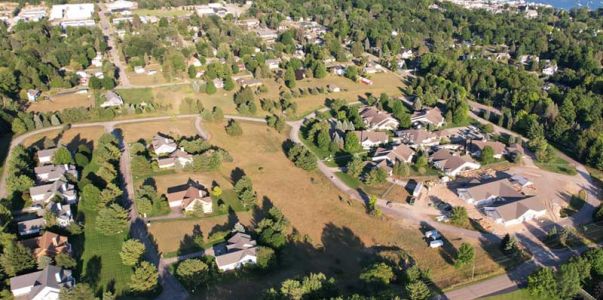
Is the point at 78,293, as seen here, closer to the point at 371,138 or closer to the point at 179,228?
the point at 179,228

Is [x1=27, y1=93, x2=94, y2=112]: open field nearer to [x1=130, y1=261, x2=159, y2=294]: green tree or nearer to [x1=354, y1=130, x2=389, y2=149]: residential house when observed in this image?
[x1=354, y1=130, x2=389, y2=149]: residential house

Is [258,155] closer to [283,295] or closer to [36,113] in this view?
[283,295]

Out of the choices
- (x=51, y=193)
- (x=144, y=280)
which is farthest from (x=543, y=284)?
(x=51, y=193)

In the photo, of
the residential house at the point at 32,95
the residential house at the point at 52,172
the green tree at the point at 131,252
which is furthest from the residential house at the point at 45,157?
the residential house at the point at 32,95

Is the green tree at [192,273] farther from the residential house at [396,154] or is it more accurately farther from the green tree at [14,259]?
the residential house at [396,154]

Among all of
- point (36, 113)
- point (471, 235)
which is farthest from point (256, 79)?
point (471, 235)
